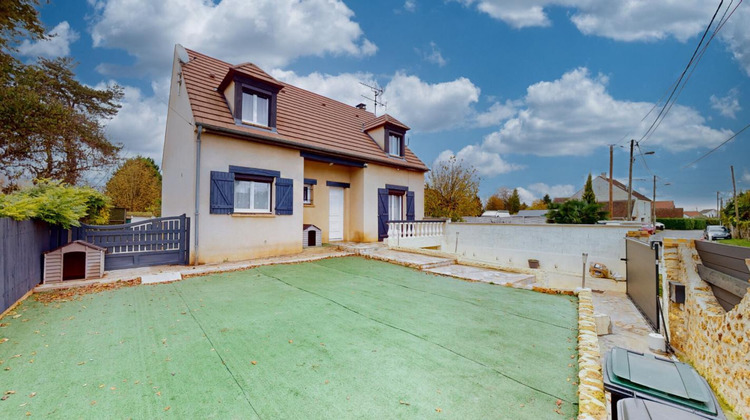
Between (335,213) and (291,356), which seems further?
(335,213)

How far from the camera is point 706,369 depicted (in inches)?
141

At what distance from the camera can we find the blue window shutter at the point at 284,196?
934cm

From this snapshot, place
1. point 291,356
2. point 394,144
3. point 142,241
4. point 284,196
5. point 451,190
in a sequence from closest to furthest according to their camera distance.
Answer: point 291,356 → point 142,241 → point 284,196 → point 394,144 → point 451,190

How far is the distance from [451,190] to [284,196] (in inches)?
686

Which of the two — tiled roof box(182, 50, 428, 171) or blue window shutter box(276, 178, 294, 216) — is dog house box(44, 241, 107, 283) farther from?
blue window shutter box(276, 178, 294, 216)

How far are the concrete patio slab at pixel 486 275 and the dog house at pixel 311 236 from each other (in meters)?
5.22

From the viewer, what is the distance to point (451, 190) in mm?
24031

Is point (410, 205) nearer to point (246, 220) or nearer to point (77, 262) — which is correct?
point (246, 220)

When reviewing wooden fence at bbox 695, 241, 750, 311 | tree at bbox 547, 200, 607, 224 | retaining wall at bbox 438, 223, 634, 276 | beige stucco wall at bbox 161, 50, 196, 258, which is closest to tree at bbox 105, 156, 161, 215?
beige stucco wall at bbox 161, 50, 196, 258

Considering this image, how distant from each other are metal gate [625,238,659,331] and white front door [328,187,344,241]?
375 inches

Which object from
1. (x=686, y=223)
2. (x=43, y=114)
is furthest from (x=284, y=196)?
(x=686, y=223)

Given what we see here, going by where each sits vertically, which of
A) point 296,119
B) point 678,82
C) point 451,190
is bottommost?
point 451,190

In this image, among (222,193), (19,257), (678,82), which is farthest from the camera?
(678,82)

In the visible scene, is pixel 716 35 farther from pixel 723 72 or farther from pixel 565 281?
pixel 565 281
